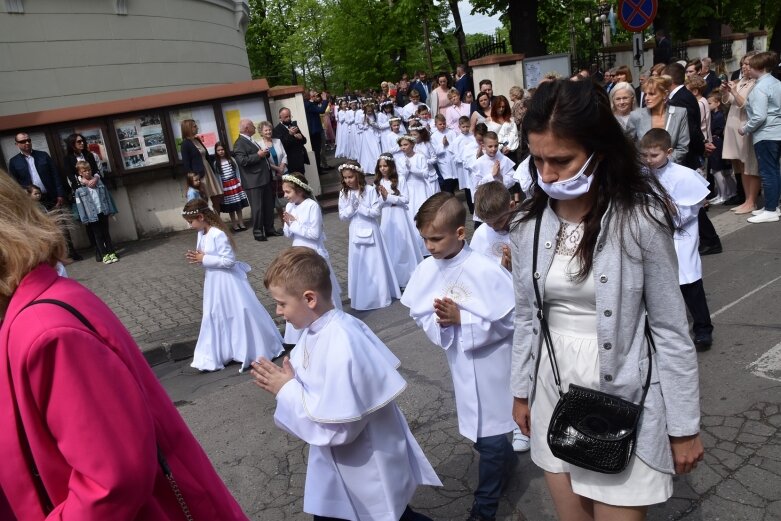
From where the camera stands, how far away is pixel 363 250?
8.11 m

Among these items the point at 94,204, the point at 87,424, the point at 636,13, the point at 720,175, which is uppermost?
the point at 636,13

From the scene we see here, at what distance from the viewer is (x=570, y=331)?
232 cm

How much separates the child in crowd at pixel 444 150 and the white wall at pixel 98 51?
6.14 meters

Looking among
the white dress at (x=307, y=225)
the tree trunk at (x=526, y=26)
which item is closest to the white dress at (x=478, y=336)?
the white dress at (x=307, y=225)

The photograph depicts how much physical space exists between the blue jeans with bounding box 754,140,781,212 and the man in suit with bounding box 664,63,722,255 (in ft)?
4.14

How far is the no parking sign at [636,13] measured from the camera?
10.8m

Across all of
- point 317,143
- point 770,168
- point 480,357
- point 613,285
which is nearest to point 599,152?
point 613,285

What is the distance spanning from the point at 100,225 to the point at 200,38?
21.5ft

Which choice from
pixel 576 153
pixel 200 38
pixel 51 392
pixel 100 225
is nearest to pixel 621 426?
pixel 576 153

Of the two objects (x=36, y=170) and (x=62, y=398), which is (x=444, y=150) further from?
(x=62, y=398)

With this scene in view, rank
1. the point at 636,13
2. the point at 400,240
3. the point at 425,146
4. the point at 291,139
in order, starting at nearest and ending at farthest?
the point at 400,240 → the point at 636,13 → the point at 425,146 → the point at 291,139

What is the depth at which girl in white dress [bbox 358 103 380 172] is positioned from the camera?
19469 millimetres

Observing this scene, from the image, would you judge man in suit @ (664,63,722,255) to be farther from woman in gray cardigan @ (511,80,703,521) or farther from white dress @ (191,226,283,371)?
woman in gray cardigan @ (511,80,703,521)

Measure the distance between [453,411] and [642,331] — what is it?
2.77 m
